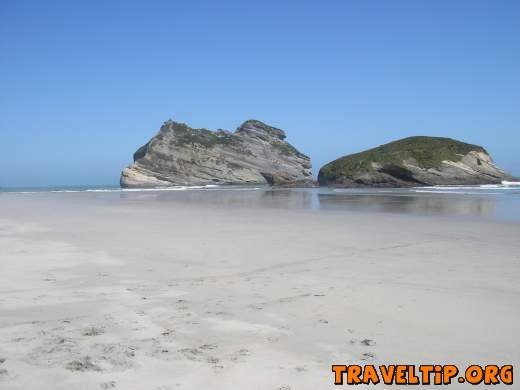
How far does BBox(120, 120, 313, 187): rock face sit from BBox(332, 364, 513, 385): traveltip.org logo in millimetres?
68870

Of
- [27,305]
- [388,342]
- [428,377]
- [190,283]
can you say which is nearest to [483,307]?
[388,342]

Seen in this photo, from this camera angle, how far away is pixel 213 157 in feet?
318

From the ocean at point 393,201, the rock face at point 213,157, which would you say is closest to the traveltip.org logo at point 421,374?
the ocean at point 393,201

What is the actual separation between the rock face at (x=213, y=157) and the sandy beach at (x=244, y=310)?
6366 centimetres

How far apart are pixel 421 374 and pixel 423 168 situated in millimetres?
58428

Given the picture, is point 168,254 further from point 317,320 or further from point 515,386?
point 515,386

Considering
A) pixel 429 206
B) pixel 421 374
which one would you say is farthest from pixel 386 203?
pixel 421 374

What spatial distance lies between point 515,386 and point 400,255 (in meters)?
5.72

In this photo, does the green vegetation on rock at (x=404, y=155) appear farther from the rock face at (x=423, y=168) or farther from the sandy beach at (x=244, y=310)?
the sandy beach at (x=244, y=310)

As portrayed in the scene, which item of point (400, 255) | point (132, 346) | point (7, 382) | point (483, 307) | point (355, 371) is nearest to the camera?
point (7, 382)

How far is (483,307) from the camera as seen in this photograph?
5.51 meters

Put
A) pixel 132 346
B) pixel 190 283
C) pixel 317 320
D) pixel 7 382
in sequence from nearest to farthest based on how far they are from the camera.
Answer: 1. pixel 7 382
2. pixel 132 346
3. pixel 317 320
4. pixel 190 283

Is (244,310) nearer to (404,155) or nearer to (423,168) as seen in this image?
(423,168)

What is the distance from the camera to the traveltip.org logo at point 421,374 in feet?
12.2
